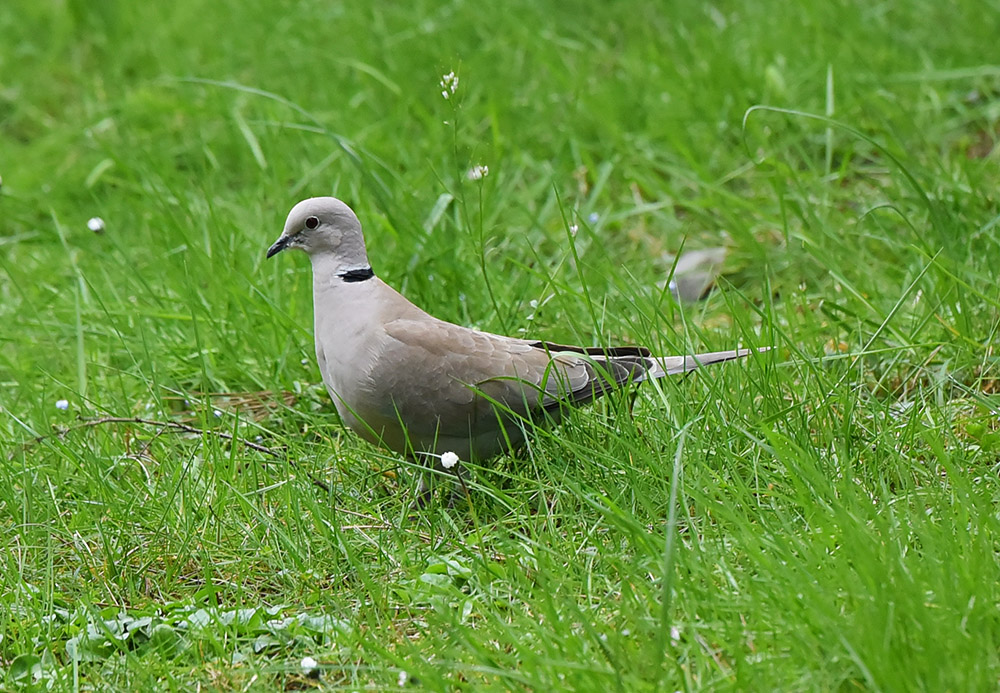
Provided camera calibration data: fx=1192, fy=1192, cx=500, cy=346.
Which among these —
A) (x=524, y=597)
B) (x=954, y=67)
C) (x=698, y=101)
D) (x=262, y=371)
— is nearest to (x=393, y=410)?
(x=524, y=597)

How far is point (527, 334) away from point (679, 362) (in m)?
0.67

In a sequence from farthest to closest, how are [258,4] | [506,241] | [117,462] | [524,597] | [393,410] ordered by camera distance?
[258,4]
[506,241]
[117,462]
[393,410]
[524,597]

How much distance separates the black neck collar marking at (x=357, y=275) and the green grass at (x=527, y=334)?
1.07 ft

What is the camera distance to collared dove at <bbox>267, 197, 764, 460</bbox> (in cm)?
303

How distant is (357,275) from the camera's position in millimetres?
3289

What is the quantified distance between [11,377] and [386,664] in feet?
7.69

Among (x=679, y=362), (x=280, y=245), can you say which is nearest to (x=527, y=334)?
(x=679, y=362)

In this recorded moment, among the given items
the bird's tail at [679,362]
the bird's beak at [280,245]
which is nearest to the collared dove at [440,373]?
the bird's tail at [679,362]

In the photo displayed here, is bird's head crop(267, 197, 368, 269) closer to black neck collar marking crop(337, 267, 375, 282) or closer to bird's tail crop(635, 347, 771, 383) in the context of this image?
black neck collar marking crop(337, 267, 375, 282)

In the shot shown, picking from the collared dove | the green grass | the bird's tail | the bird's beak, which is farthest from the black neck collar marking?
the bird's tail

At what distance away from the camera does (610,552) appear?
2674mm

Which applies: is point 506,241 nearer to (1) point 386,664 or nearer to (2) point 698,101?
(2) point 698,101

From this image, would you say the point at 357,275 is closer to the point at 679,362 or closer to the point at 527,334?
the point at 527,334

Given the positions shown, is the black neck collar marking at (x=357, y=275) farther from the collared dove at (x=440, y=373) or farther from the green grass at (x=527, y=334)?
the green grass at (x=527, y=334)
